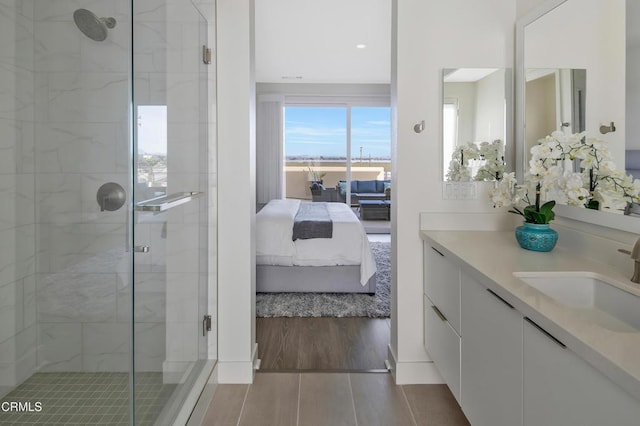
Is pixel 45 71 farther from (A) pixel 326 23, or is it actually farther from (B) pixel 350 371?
(A) pixel 326 23

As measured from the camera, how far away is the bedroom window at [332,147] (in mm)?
7340

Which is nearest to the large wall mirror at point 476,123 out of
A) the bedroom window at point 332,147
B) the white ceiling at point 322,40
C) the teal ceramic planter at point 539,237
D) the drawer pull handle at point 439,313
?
the teal ceramic planter at point 539,237

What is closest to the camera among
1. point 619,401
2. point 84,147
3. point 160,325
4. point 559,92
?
point 619,401

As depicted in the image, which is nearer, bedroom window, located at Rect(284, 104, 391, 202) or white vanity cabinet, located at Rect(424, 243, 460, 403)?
white vanity cabinet, located at Rect(424, 243, 460, 403)

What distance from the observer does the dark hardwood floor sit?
102 inches

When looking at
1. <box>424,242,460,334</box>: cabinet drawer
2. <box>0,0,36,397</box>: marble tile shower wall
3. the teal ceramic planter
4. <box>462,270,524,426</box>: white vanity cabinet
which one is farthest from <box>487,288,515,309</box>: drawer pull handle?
<box>0,0,36,397</box>: marble tile shower wall

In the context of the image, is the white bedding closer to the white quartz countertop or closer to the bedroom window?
the white quartz countertop

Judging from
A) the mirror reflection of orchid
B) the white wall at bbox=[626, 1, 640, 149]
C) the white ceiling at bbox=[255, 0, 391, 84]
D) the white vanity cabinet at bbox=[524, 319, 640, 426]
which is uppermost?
the white ceiling at bbox=[255, 0, 391, 84]

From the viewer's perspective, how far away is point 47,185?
1.40 metres

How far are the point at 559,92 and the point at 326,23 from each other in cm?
286

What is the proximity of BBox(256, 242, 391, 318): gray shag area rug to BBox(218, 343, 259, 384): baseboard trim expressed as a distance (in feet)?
3.48

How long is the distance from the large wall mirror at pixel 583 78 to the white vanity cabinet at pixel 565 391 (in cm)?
71

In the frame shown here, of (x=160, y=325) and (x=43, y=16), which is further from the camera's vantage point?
(x=160, y=325)

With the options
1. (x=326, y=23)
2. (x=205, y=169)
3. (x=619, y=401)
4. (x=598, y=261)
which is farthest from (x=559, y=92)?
(x=326, y=23)
